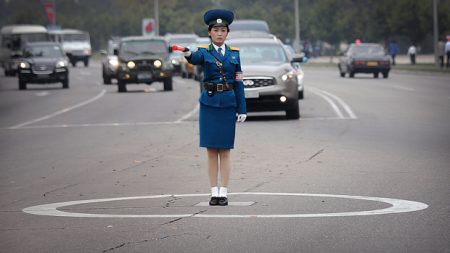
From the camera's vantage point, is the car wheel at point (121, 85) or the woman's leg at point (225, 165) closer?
the woman's leg at point (225, 165)

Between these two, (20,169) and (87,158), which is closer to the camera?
(20,169)

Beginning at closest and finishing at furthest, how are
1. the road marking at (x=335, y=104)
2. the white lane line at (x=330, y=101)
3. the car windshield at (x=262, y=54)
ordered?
the car windshield at (x=262, y=54) < the road marking at (x=335, y=104) < the white lane line at (x=330, y=101)

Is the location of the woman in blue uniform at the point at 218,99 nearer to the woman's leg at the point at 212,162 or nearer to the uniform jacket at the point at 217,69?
the uniform jacket at the point at 217,69

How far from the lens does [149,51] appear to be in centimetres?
4153

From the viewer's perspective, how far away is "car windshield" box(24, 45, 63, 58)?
155ft

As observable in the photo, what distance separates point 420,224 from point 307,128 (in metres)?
12.5

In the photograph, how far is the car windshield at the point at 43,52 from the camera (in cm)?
4734

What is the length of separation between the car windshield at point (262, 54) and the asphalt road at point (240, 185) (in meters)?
1.25

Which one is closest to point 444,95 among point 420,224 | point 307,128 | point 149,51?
point 149,51

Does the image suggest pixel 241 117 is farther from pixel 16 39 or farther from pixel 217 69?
pixel 16 39

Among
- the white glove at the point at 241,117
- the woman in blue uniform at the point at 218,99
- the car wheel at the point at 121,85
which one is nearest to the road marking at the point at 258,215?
the woman in blue uniform at the point at 218,99

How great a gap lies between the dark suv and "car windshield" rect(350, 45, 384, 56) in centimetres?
1440

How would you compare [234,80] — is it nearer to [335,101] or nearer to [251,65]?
[251,65]

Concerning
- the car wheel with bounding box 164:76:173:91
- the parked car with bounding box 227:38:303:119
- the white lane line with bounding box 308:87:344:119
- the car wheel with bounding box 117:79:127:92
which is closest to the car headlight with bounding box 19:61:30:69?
the car wheel with bounding box 117:79:127:92
